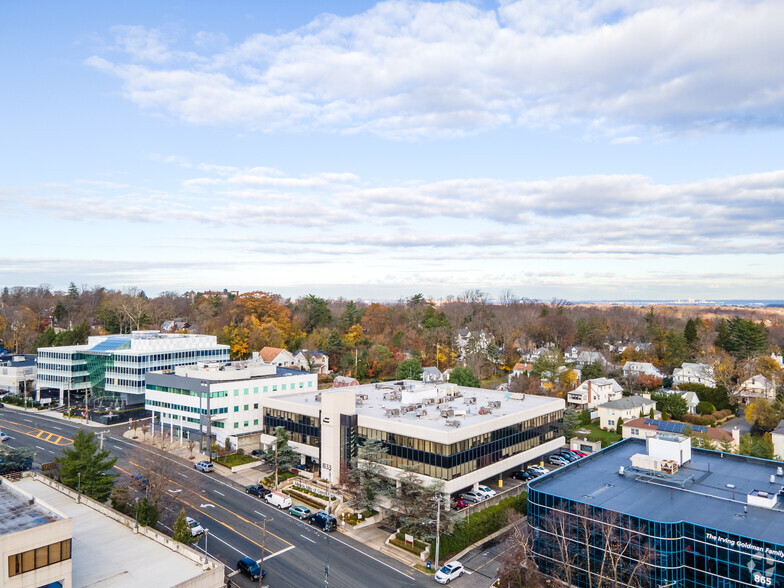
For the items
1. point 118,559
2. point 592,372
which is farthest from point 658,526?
point 592,372

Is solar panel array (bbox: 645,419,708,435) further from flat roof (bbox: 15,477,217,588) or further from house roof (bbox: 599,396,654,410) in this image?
flat roof (bbox: 15,477,217,588)

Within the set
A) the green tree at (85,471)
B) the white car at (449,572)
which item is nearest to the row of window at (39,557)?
the green tree at (85,471)

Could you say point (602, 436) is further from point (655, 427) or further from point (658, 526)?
point (658, 526)

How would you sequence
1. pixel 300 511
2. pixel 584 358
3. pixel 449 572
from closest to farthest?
pixel 449 572 → pixel 300 511 → pixel 584 358

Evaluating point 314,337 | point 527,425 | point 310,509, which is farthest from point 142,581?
point 314,337

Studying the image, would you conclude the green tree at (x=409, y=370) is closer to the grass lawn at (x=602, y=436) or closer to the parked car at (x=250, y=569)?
the grass lawn at (x=602, y=436)

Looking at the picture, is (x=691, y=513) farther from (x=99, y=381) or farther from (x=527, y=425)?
(x=99, y=381)
